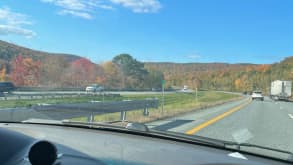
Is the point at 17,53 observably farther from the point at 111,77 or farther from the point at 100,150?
the point at 100,150

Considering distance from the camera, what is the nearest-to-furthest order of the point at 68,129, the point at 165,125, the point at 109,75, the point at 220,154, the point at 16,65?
the point at 220,154 → the point at 68,129 → the point at 165,125 → the point at 16,65 → the point at 109,75

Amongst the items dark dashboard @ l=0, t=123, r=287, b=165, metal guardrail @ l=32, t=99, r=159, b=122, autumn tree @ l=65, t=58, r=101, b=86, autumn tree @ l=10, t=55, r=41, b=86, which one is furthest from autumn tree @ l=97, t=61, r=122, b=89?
dark dashboard @ l=0, t=123, r=287, b=165

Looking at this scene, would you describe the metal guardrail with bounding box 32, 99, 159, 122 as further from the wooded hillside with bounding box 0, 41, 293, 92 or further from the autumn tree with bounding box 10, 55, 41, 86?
the autumn tree with bounding box 10, 55, 41, 86

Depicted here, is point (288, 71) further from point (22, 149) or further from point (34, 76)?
point (22, 149)

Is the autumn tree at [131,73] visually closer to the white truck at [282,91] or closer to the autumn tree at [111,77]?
the autumn tree at [111,77]

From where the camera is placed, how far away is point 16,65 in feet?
222

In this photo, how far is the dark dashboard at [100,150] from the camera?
2273 millimetres

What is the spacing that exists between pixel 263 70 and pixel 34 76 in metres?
135

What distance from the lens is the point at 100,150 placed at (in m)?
3.02

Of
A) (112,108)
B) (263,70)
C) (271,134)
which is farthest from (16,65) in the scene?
(263,70)

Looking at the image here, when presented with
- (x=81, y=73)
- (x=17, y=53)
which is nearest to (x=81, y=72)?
(x=81, y=73)

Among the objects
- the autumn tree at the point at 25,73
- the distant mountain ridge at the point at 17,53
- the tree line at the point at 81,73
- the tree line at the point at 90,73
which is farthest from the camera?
the distant mountain ridge at the point at 17,53

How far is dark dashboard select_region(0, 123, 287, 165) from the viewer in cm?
227

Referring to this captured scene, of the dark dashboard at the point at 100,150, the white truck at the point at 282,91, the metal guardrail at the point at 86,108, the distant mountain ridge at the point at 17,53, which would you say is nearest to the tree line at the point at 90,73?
the distant mountain ridge at the point at 17,53
